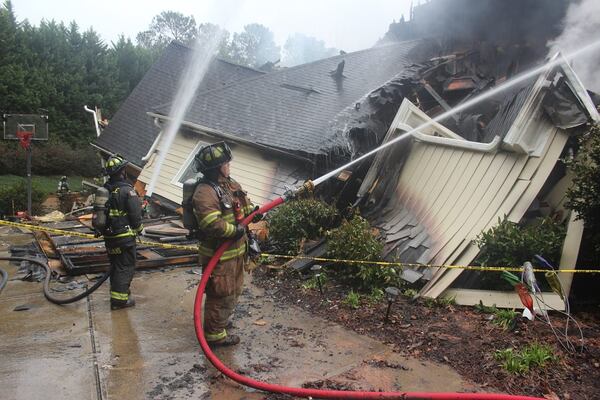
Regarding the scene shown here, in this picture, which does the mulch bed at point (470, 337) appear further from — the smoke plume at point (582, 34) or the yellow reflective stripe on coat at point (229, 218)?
the smoke plume at point (582, 34)

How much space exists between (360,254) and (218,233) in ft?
8.21

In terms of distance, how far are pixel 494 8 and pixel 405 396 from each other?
12284mm

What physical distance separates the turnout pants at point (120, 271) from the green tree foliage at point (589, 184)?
4.71m

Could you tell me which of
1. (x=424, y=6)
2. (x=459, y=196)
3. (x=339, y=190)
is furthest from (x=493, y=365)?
(x=424, y=6)

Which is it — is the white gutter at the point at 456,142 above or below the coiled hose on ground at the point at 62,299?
above

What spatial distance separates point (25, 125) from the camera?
11172 mm

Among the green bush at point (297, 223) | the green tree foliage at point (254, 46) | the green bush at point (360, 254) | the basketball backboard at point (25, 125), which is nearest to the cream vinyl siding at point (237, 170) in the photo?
the green bush at point (297, 223)

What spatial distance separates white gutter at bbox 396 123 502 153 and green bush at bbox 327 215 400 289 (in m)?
1.73

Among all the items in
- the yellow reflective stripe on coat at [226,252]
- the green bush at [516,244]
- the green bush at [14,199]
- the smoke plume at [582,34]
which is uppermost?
the smoke plume at [582,34]

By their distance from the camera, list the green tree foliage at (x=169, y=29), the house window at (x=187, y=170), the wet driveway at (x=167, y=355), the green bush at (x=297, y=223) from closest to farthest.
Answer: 1. the wet driveway at (x=167, y=355)
2. the green bush at (x=297, y=223)
3. the house window at (x=187, y=170)
4. the green tree foliage at (x=169, y=29)

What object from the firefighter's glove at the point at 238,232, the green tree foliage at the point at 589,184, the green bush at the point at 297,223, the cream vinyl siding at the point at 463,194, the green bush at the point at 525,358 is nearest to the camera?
the green bush at the point at 525,358

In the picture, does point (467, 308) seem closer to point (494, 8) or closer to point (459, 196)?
point (459, 196)

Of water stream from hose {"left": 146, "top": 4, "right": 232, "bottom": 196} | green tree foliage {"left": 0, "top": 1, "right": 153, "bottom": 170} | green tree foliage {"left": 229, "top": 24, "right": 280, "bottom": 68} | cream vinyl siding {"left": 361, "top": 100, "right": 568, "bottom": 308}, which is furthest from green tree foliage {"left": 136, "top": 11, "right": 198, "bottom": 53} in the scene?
cream vinyl siding {"left": 361, "top": 100, "right": 568, "bottom": 308}

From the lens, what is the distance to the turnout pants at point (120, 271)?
4.95m
